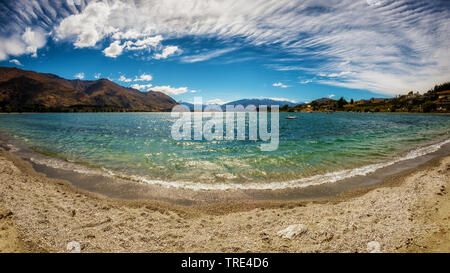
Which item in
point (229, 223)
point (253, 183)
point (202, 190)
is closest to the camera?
point (229, 223)

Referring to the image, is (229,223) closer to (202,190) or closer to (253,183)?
(202,190)

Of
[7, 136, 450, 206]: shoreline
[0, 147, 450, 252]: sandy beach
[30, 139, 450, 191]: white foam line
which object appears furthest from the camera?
[30, 139, 450, 191]: white foam line

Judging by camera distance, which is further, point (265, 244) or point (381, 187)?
point (381, 187)

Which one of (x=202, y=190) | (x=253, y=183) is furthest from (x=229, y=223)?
(x=253, y=183)

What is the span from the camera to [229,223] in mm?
8141

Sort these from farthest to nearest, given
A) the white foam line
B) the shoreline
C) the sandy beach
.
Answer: the white foam line
the shoreline
the sandy beach

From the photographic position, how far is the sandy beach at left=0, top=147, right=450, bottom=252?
6117mm

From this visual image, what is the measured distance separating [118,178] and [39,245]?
8.30 m

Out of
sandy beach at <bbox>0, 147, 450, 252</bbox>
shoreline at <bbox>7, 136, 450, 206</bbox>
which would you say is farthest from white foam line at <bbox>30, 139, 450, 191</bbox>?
sandy beach at <bbox>0, 147, 450, 252</bbox>

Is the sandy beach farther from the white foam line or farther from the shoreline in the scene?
the white foam line
